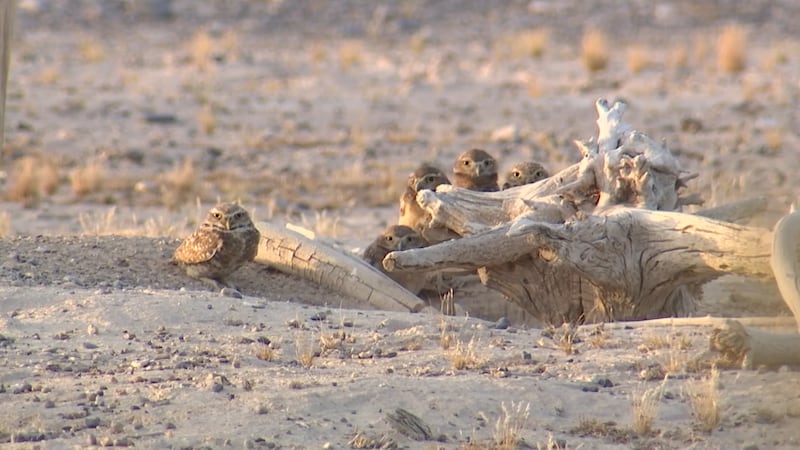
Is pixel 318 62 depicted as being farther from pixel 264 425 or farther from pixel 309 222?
pixel 264 425

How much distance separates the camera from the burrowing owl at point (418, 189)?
34.3ft

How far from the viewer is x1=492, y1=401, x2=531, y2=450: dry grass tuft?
612 cm

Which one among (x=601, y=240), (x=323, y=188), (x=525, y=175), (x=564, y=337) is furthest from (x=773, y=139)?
(x=564, y=337)

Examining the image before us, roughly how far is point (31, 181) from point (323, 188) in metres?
3.45

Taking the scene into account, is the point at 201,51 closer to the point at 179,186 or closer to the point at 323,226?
the point at 179,186

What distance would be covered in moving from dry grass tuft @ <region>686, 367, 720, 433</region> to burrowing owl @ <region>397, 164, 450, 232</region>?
3.64 meters

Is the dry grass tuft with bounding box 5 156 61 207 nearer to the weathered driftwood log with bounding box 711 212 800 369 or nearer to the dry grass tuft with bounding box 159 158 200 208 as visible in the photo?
the dry grass tuft with bounding box 159 158 200 208

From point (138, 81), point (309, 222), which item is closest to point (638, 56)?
point (138, 81)

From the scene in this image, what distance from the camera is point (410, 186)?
34.9 ft

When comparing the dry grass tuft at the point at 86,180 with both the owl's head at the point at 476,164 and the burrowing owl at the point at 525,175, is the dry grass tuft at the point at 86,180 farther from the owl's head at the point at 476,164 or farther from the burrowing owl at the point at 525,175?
the burrowing owl at the point at 525,175

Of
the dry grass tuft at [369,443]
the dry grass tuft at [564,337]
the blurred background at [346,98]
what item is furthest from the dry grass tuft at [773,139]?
the dry grass tuft at [369,443]

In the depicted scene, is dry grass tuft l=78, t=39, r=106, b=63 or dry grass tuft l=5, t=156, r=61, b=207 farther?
dry grass tuft l=78, t=39, r=106, b=63

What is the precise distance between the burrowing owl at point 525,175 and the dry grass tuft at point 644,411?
12.9 ft

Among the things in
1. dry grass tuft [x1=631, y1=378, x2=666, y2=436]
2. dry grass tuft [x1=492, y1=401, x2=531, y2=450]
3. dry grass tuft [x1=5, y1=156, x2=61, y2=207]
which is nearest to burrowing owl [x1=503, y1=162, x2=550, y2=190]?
dry grass tuft [x1=631, y1=378, x2=666, y2=436]
